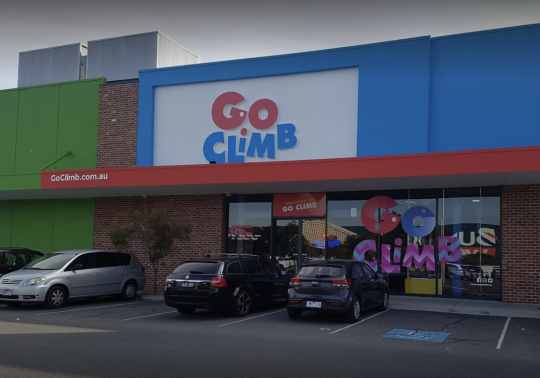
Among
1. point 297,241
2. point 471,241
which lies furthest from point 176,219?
point 471,241

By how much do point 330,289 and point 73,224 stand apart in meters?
14.4

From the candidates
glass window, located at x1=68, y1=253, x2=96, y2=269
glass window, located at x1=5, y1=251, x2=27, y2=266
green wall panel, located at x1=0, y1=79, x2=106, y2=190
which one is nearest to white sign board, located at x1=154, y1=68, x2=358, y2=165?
green wall panel, located at x1=0, y1=79, x2=106, y2=190

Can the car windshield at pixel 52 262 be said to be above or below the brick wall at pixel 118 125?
below

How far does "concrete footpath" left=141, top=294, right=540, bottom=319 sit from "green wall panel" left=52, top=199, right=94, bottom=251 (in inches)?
262

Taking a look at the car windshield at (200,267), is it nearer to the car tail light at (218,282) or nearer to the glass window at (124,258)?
the car tail light at (218,282)

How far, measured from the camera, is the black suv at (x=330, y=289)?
1328cm

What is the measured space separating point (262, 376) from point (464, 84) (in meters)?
13.7

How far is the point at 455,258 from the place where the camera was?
18438mm

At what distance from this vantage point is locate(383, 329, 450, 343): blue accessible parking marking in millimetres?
11562

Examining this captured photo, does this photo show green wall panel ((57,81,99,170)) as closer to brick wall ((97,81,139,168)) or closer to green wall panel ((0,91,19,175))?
brick wall ((97,81,139,168))

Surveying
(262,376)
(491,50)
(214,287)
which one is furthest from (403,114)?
(262,376)

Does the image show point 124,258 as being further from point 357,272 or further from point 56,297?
point 357,272

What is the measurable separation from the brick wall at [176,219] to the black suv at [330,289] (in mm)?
8096

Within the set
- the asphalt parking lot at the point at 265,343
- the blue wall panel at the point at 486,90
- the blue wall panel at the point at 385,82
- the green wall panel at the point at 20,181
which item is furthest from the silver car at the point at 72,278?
the blue wall panel at the point at 486,90
